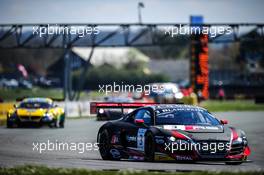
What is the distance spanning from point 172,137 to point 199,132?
0.53 meters

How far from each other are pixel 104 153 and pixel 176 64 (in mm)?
112056

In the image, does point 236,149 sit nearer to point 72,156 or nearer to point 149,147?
point 149,147

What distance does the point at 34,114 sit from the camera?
28672 mm

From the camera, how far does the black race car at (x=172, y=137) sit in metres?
14.5

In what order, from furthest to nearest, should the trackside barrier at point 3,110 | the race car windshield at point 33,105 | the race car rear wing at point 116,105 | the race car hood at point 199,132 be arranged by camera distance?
1. the trackside barrier at point 3,110
2. the race car windshield at point 33,105
3. the race car rear wing at point 116,105
4. the race car hood at point 199,132

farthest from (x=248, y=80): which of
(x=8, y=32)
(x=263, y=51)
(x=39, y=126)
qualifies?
(x=39, y=126)

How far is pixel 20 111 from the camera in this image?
2869 centimetres

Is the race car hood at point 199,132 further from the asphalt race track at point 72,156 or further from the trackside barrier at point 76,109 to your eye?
the trackside barrier at point 76,109

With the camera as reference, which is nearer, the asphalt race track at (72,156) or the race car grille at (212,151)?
the asphalt race track at (72,156)

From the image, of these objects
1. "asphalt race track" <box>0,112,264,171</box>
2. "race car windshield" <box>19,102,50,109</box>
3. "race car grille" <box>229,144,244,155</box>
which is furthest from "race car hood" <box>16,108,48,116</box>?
"race car grille" <box>229,144,244,155</box>

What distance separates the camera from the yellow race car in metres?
28.6

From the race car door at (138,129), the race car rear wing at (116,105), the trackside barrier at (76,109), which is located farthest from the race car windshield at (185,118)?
the trackside barrier at (76,109)

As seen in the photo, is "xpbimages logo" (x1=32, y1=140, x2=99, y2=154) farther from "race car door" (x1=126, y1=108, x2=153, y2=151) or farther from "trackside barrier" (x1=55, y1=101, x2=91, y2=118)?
"trackside barrier" (x1=55, y1=101, x2=91, y2=118)

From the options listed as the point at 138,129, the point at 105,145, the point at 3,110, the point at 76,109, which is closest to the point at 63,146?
the point at 105,145
